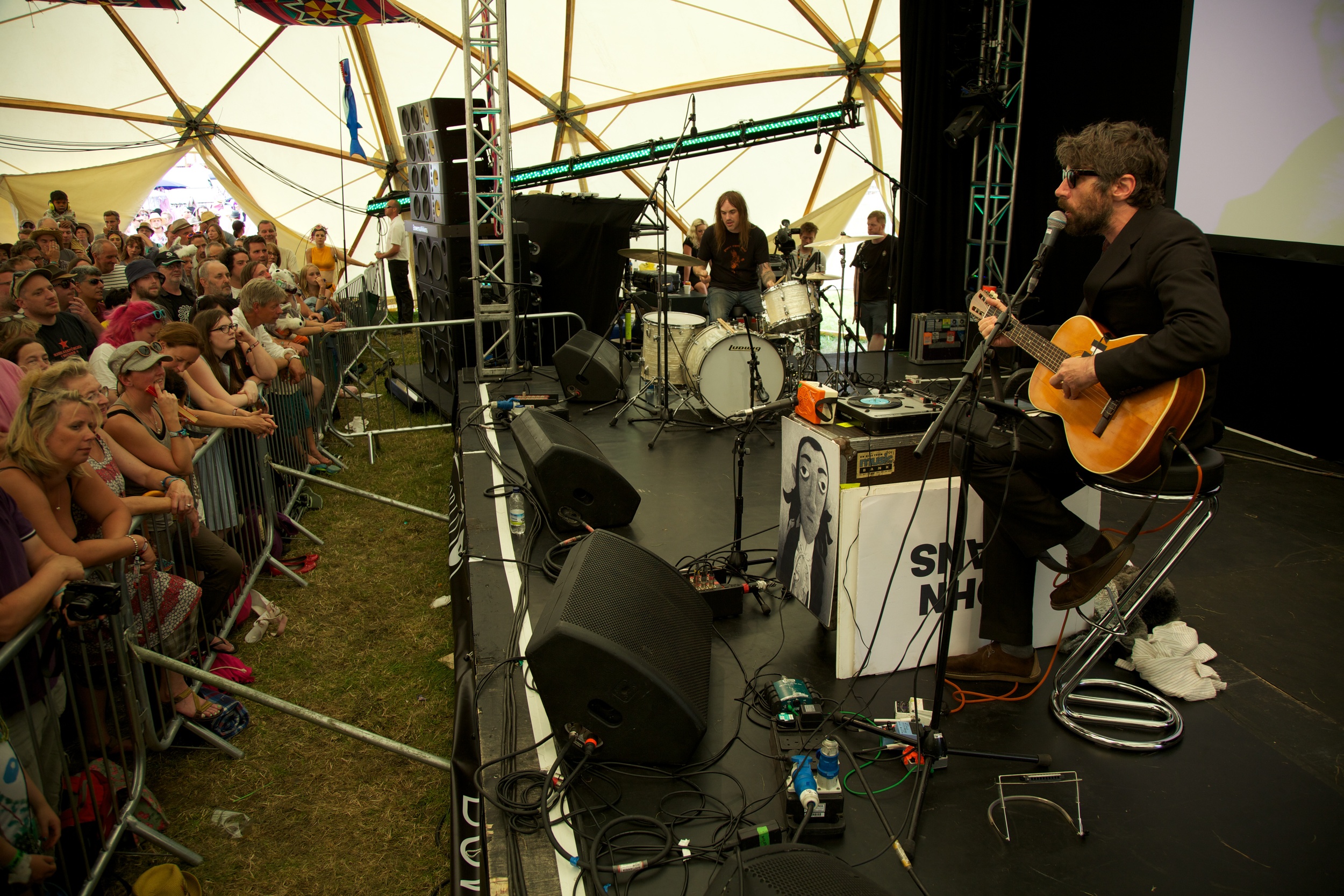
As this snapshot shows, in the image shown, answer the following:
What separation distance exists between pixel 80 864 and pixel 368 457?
488cm

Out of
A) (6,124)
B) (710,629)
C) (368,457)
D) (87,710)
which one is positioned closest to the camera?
(87,710)

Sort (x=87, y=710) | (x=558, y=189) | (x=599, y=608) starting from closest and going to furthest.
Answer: (x=599, y=608)
(x=87, y=710)
(x=558, y=189)

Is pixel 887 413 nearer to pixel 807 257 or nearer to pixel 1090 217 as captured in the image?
pixel 1090 217

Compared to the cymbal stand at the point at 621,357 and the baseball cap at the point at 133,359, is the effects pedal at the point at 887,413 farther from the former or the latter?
the cymbal stand at the point at 621,357

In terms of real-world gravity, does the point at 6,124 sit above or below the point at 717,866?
above

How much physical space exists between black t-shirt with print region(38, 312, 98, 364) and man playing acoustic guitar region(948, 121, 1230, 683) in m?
4.97

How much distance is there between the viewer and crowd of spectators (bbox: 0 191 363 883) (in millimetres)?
2414

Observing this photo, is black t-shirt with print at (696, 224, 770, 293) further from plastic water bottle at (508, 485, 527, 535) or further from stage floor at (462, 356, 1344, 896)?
stage floor at (462, 356, 1344, 896)

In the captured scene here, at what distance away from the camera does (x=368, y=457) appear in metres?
7.13

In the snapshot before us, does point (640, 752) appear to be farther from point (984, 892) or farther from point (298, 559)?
point (298, 559)

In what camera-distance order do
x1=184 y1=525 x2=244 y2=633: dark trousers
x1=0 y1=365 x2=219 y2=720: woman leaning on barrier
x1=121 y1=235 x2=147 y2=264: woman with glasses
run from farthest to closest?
1. x1=121 y1=235 x2=147 y2=264: woman with glasses
2. x1=184 y1=525 x2=244 y2=633: dark trousers
3. x1=0 y1=365 x2=219 y2=720: woman leaning on barrier

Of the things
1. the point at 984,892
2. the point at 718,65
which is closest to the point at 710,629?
the point at 984,892

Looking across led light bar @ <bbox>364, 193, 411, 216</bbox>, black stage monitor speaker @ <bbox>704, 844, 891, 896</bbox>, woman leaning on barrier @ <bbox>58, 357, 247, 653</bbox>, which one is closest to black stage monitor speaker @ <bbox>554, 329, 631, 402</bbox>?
woman leaning on barrier @ <bbox>58, 357, 247, 653</bbox>

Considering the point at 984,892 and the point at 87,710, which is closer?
the point at 984,892
